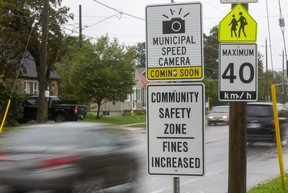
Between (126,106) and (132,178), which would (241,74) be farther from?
(126,106)

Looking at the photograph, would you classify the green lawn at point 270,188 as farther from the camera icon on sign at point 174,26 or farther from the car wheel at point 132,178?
the camera icon on sign at point 174,26

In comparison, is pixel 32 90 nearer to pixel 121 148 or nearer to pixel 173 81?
pixel 121 148

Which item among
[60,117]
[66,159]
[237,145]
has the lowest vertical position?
[66,159]

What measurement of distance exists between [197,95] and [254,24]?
3.22 m

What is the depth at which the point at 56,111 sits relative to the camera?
3606cm

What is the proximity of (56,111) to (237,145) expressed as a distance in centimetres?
2838

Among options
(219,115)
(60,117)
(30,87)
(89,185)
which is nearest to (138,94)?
(30,87)

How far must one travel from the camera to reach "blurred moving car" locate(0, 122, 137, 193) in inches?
346

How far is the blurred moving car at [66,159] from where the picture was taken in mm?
8789

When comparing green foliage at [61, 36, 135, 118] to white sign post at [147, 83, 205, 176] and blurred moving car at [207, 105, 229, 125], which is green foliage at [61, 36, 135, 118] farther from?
white sign post at [147, 83, 205, 176]

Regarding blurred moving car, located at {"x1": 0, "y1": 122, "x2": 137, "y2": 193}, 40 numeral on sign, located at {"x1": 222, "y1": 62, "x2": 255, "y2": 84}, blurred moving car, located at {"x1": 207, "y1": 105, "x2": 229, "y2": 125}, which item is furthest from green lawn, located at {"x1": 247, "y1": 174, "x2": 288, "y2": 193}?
blurred moving car, located at {"x1": 207, "y1": 105, "x2": 229, "y2": 125}

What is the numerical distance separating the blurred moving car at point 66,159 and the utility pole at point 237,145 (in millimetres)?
2519

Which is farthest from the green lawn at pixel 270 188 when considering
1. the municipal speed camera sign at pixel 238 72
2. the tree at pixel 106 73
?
the tree at pixel 106 73

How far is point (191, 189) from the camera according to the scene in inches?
456
